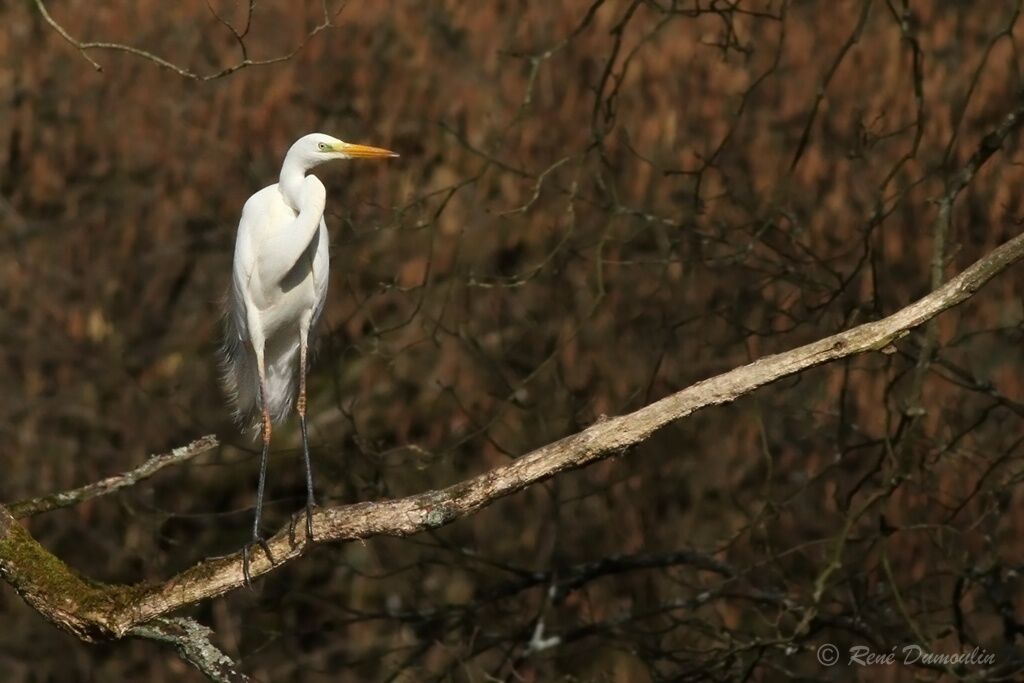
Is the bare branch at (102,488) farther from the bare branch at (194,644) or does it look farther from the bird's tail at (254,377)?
the bird's tail at (254,377)

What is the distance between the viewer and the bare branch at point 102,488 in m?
3.46

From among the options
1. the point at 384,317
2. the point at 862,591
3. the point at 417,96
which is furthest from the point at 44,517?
the point at 862,591

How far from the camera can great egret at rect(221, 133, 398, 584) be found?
166 inches

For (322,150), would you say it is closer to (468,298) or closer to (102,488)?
(102,488)

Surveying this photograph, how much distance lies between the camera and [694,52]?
7.51 metres

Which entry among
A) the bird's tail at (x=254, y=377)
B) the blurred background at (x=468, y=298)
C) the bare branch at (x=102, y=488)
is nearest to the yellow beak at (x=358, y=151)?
the bird's tail at (x=254, y=377)

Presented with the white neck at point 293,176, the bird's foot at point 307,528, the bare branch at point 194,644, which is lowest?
the bare branch at point 194,644

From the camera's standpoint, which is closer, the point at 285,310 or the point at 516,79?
the point at 285,310

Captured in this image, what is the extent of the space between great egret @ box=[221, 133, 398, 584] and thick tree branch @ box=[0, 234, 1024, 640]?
801 mm

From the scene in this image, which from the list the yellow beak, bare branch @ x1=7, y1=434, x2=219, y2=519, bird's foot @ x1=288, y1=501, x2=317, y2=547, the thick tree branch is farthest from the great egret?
the thick tree branch

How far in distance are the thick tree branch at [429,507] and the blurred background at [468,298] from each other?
2.02 m

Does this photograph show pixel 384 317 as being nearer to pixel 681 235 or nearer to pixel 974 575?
pixel 681 235

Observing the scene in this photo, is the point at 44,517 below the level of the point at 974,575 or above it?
above

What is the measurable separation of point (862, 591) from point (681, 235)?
1.17m
